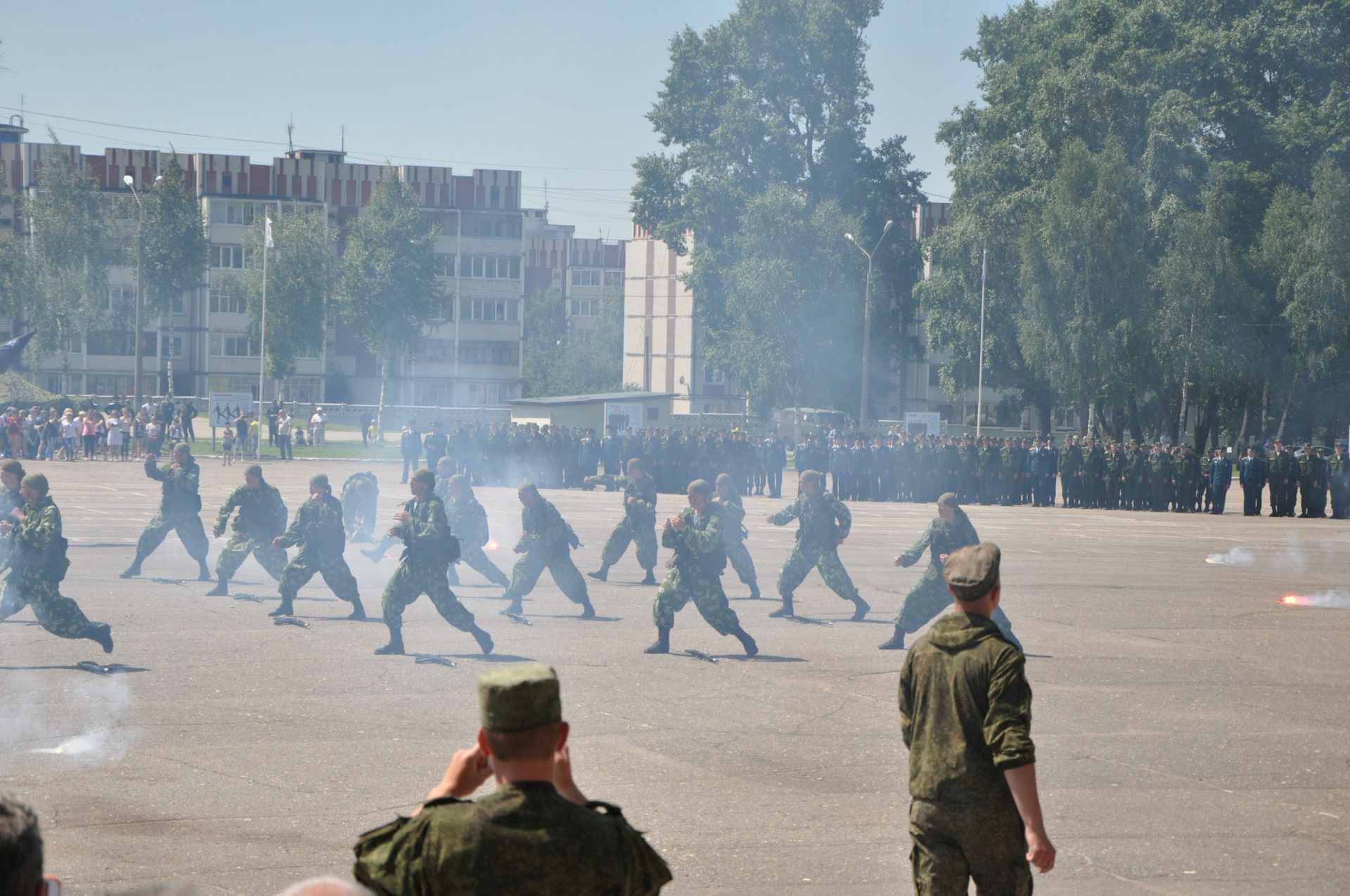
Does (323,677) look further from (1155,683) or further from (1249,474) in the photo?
(1249,474)

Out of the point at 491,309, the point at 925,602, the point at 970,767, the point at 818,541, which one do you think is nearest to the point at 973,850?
the point at 970,767

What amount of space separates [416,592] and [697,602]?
2522mm

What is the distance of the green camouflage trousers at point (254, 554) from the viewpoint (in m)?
15.4

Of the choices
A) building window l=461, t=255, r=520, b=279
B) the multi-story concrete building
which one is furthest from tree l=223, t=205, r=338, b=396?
building window l=461, t=255, r=520, b=279

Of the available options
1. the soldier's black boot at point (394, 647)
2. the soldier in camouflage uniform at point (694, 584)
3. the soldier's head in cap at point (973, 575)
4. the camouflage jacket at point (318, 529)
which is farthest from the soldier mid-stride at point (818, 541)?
the soldier's head in cap at point (973, 575)

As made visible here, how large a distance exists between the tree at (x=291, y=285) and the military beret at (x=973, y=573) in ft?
232

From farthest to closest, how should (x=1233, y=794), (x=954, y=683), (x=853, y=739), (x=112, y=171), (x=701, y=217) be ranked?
(x=112, y=171)
(x=701, y=217)
(x=853, y=739)
(x=1233, y=794)
(x=954, y=683)

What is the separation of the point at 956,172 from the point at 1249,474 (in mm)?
22325

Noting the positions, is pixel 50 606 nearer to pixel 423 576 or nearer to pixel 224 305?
pixel 423 576

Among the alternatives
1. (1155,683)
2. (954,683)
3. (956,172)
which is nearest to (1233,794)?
(1155,683)

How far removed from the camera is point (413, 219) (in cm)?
7494

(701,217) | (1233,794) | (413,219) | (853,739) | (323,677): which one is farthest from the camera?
(413,219)

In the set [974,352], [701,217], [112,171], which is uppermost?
[112,171]

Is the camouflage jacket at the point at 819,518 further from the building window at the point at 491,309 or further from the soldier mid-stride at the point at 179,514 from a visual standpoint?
the building window at the point at 491,309
